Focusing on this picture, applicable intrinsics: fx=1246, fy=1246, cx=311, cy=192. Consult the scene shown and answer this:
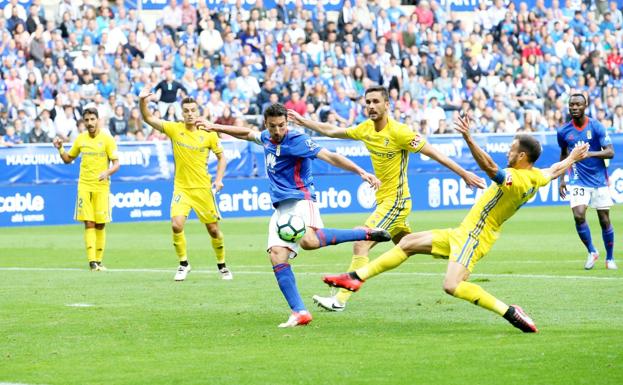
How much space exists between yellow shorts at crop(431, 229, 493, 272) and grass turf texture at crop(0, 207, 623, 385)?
0.60 meters

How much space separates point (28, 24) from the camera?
31953mm

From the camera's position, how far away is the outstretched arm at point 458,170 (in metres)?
11.0

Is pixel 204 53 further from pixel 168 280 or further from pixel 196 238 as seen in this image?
pixel 168 280

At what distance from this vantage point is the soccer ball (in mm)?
11203

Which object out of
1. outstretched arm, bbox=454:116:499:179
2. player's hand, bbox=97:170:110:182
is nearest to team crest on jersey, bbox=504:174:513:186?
outstretched arm, bbox=454:116:499:179

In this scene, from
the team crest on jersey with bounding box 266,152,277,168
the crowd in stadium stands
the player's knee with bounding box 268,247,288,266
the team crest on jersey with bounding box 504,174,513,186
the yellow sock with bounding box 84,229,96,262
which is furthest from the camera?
the crowd in stadium stands

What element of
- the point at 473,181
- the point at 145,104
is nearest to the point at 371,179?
the point at 473,181

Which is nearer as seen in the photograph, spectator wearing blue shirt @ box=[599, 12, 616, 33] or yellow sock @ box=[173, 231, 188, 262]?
yellow sock @ box=[173, 231, 188, 262]

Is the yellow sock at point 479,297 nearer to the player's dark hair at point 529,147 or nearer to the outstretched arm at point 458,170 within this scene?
the outstretched arm at point 458,170

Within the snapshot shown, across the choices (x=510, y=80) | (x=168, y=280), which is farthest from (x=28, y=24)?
(x=168, y=280)

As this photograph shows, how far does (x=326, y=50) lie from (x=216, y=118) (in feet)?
19.2

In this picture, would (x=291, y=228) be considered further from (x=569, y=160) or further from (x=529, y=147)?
(x=569, y=160)

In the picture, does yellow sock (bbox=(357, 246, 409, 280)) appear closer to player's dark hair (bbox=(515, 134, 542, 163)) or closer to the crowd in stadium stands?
player's dark hair (bbox=(515, 134, 542, 163))

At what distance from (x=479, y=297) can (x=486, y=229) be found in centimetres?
70
